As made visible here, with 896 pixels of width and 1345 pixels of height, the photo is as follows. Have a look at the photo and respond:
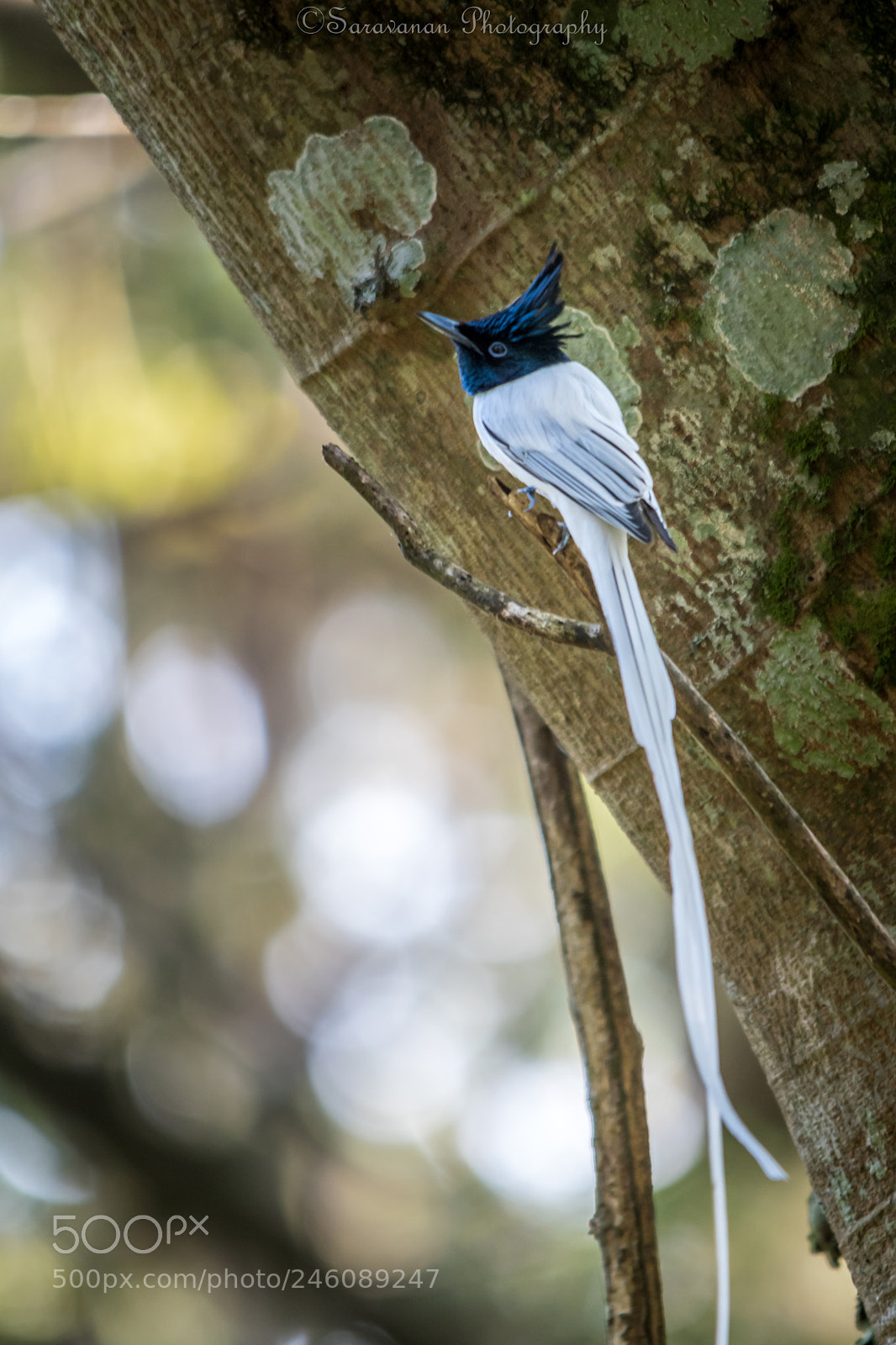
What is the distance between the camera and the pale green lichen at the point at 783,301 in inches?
46.2

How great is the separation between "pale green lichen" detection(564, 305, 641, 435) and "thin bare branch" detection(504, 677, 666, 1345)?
A: 1.38 feet

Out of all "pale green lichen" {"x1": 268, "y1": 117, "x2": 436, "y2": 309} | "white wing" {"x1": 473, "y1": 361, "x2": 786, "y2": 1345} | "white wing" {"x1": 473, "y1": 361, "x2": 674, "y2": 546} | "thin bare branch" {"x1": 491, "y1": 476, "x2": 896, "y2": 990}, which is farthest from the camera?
"pale green lichen" {"x1": 268, "y1": 117, "x2": 436, "y2": 309}

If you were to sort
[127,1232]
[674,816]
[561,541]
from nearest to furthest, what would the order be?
[674,816] < [561,541] < [127,1232]

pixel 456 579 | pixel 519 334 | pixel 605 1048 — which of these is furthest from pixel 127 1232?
pixel 519 334

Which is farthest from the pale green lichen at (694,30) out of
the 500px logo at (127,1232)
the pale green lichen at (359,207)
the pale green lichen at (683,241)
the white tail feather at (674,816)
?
the 500px logo at (127,1232)

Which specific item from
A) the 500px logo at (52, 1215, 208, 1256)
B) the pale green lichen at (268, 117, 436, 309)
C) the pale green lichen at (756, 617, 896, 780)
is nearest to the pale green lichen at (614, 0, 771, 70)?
the pale green lichen at (268, 117, 436, 309)

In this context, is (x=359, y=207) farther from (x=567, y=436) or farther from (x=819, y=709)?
(x=819, y=709)

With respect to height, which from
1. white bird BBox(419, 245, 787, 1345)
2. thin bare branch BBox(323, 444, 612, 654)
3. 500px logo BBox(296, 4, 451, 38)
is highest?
500px logo BBox(296, 4, 451, 38)

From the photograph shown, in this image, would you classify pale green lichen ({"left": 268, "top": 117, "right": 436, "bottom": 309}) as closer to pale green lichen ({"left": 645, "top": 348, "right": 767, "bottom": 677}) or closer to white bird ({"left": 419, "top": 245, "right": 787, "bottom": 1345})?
white bird ({"left": 419, "top": 245, "right": 787, "bottom": 1345})

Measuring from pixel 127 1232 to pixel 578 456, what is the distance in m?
2.56

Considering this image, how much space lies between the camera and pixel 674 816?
89cm

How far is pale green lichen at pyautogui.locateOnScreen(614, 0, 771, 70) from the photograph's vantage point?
1.21 meters

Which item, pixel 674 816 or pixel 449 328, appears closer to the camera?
pixel 674 816

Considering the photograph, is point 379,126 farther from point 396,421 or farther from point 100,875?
point 100,875
